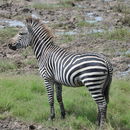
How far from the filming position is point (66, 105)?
8.80 metres

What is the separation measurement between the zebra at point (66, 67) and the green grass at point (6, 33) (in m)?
7.02

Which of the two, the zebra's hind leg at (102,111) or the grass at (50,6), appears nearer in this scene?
the zebra's hind leg at (102,111)

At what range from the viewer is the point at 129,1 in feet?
88.7

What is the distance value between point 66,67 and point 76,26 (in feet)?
36.3

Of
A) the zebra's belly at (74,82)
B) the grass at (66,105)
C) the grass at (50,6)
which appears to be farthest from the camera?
the grass at (50,6)

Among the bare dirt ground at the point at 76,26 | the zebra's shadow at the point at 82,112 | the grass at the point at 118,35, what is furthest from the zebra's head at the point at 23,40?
the grass at the point at 118,35

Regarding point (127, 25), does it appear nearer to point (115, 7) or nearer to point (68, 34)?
point (68, 34)

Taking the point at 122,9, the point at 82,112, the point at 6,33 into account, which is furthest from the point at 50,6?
the point at 82,112

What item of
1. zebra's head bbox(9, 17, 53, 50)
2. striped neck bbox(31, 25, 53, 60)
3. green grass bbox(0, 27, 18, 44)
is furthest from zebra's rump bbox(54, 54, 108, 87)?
green grass bbox(0, 27, 18, 44)

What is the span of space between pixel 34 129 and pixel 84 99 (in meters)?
2.19

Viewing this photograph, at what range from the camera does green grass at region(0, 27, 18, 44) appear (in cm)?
1573

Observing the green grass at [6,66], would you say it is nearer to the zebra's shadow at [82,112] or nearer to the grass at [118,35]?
the zebra's shadow at [82,112]

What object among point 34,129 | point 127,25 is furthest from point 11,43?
point 127,25

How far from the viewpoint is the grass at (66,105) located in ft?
25.8
